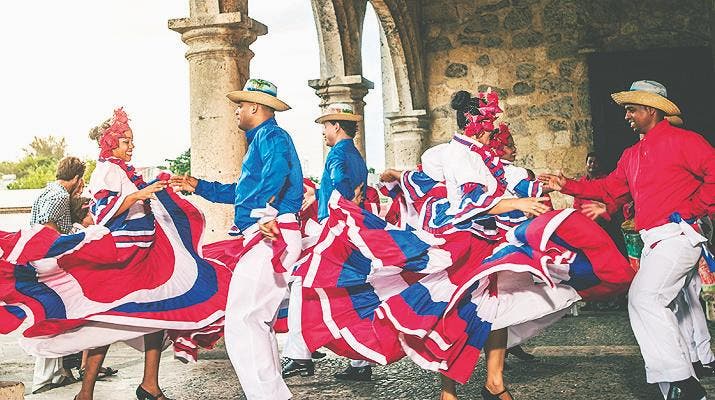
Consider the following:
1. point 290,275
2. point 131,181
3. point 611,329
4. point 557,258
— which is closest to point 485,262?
point 557,258

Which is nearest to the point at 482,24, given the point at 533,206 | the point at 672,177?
the point at 672,177

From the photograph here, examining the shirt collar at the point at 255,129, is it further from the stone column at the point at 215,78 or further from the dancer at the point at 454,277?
the stone column at the point at 215,78

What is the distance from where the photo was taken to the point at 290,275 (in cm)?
428

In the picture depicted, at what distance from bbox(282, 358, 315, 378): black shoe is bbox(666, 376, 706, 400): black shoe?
7.47 feet

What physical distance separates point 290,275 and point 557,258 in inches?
50.4

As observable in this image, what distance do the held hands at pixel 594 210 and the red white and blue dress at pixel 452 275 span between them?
0.54 meters

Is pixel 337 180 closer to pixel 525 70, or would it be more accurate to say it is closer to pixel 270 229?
pixel 270 229

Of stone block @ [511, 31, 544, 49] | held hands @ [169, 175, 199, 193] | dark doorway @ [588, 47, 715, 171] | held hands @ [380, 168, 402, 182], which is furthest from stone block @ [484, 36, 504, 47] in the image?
held hands @ [169, 175, 199, 193]

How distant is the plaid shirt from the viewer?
18.4 feet

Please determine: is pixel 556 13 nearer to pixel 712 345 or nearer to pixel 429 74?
pixel 429 74

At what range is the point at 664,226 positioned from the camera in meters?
4.27

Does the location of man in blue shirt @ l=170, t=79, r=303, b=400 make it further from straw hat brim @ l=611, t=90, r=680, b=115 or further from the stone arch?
the stone arch

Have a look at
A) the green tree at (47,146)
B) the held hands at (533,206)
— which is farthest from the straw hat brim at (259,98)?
the green tree at (47,146)

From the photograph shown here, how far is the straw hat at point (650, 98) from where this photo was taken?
14.7ft
